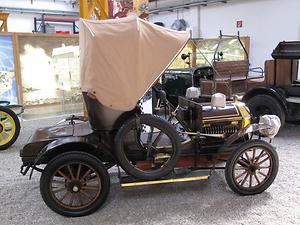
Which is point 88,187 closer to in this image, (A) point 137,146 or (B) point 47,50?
(A) point 137,146

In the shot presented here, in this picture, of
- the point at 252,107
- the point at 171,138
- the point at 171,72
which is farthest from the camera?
the point at 171,72

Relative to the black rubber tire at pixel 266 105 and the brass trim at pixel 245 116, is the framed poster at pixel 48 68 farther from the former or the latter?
the brass trim at pixel 245 116

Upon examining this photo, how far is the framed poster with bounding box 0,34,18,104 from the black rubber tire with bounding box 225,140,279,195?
580 centimetres

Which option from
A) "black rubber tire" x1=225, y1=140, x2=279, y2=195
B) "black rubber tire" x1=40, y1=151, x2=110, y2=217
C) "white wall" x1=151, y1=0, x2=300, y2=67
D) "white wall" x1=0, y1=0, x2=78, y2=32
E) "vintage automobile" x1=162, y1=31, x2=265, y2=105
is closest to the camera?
"black rubber tire" x1=40, y1=151, x2=110, y2=217

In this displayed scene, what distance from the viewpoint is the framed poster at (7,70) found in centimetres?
723

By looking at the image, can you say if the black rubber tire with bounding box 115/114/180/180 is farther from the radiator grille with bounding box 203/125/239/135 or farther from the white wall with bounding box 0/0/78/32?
the white wall with bounding box 0/0/78/32

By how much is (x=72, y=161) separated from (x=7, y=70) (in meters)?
5.18

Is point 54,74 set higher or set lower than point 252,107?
higher

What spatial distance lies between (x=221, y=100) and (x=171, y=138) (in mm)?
831

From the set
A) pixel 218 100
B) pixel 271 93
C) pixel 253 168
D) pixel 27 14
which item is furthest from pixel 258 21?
pixel 27 14

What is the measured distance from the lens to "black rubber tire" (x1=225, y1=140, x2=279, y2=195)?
3303 mm

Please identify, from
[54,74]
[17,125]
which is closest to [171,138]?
[17,125]

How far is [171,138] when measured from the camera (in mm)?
3176

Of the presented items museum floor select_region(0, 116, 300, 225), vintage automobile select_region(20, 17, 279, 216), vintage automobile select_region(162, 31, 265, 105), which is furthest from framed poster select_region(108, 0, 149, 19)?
museum floor select_region(0, 116, 300, 225)
